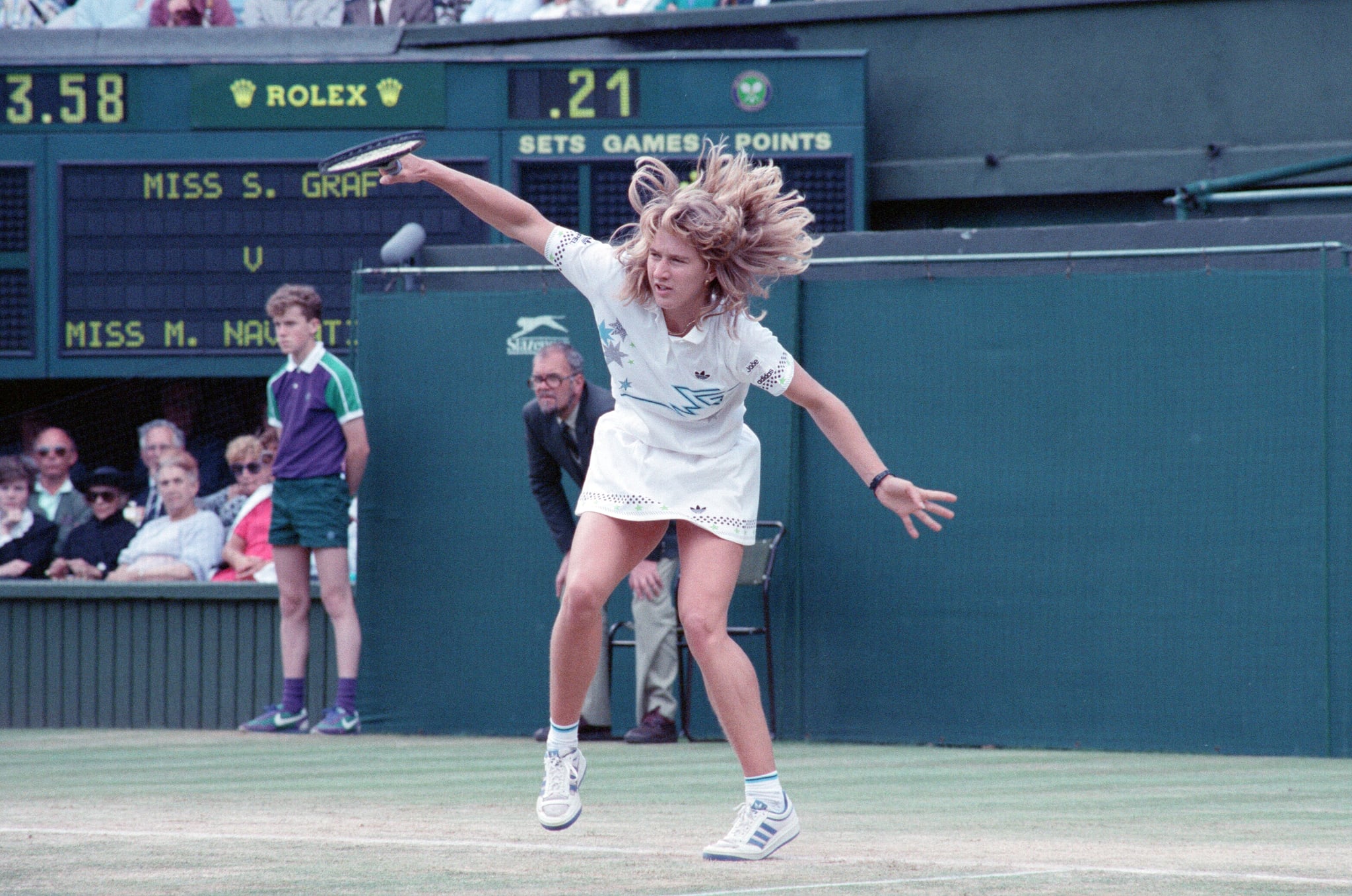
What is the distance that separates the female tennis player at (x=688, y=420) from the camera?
459 centimetres

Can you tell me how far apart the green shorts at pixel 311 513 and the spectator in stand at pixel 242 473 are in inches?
43.7

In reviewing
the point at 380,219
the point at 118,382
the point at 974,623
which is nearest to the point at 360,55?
the point at 380,219

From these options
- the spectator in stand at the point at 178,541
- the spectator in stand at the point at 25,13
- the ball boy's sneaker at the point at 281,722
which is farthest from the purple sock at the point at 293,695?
the spectator in stand at the point at 25,13

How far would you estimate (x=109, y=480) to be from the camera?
33.9 ft

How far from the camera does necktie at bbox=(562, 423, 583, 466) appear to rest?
7.91 m

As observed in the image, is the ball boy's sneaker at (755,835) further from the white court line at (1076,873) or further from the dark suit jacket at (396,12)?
the dark suit jacket at (396,12)

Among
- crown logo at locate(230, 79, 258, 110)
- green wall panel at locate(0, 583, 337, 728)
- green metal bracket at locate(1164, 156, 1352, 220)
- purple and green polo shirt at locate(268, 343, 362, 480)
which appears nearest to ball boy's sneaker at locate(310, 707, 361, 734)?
green wall panel at locate(0, 583, 337, 728)

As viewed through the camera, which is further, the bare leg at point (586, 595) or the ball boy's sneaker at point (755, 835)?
the bare leg at point (586, 595)

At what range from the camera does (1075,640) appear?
316 inches

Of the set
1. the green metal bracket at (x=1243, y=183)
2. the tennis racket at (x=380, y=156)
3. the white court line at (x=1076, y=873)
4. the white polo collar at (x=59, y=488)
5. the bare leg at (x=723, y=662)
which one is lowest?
the white court line at (x=1076, y=873)

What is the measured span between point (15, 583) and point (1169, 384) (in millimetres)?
6035

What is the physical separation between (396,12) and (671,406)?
345 inches

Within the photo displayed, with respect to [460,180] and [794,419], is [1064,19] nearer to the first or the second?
[794,419]

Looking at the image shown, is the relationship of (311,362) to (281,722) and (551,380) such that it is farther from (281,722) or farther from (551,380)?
(281,722)
